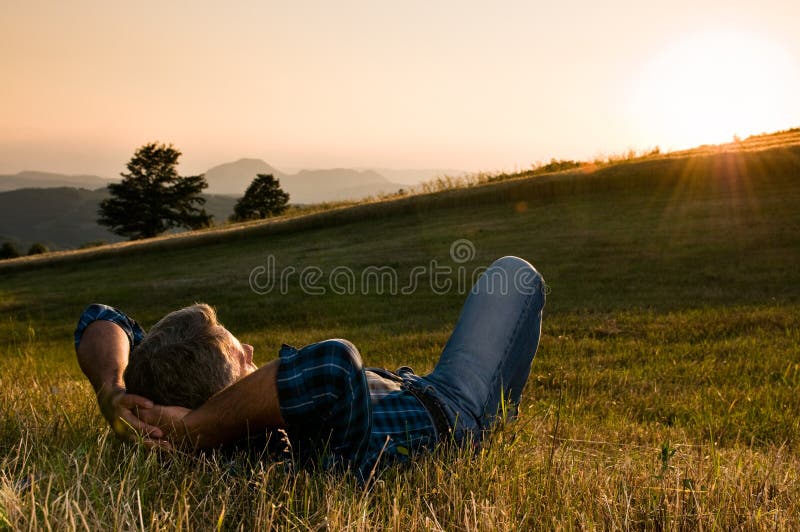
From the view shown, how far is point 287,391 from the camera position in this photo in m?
2.14

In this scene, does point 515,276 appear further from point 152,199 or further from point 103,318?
point 152,199

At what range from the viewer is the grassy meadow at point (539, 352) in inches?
85.0

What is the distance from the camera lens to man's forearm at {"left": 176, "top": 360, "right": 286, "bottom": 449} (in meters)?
2.13

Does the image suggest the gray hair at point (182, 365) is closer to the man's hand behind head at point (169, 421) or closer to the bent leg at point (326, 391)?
the man's hand behind head at point (169, 421)

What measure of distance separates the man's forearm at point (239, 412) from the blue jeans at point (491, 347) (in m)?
1.02

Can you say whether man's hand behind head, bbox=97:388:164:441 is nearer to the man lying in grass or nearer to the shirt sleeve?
the man lying in grass

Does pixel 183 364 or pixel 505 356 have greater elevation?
pixel 183 364

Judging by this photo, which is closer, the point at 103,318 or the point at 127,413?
the point at 127,413

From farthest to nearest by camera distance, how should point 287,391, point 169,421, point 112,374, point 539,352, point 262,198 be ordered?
point 262,198
point 539,352
point 112,374
point 169,421
point 287,391

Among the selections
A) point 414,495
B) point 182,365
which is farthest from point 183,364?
point 414,495

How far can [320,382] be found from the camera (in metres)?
2.13

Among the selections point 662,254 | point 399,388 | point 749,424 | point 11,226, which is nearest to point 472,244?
point 662,254

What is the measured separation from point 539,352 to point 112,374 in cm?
491

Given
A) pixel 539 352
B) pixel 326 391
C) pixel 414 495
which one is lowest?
pixel 539 352
